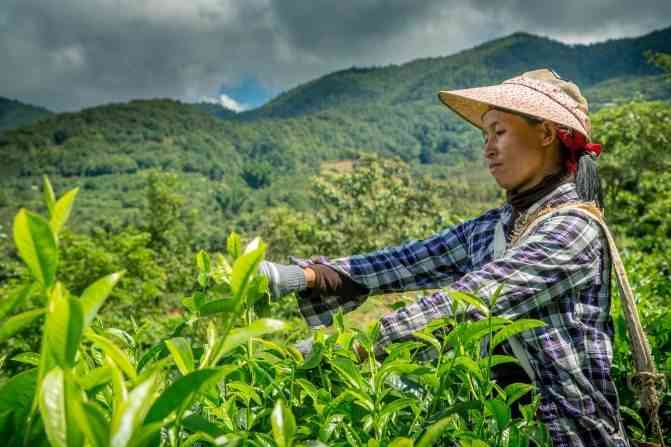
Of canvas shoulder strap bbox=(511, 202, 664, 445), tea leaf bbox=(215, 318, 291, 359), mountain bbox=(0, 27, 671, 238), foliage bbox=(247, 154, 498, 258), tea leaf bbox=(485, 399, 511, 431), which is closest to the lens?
tea leaf bbox=(215, 318, 291, 359)

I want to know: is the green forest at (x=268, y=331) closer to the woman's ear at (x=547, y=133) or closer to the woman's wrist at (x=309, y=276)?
the woman's wrist at (x=309, y=276)

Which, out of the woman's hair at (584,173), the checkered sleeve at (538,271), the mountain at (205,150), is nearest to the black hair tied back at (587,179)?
the woman's hair at (584,173)

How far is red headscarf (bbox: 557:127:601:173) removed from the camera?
1.78 meters

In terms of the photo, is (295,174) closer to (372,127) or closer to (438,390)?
(372,127)

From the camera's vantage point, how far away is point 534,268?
1411 millimetres

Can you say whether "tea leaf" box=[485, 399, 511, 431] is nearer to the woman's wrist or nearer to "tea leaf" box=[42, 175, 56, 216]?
"tea leaf" box=[42, 175, 56, 216]

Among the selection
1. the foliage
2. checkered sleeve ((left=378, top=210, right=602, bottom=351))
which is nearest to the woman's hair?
checkered sleeve ((left=378, top=210, right=602, bottom=351))

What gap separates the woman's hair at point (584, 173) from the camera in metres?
1.76

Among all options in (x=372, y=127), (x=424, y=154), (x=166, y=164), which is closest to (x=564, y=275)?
(x=166, y=164)

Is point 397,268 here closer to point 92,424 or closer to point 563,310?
point 563,310

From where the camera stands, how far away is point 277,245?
18.7 meters

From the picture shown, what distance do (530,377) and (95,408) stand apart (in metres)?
1.30

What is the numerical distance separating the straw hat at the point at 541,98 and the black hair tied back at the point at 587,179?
0.25 ft

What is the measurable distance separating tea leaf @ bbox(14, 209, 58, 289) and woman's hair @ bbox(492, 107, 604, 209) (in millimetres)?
1502
